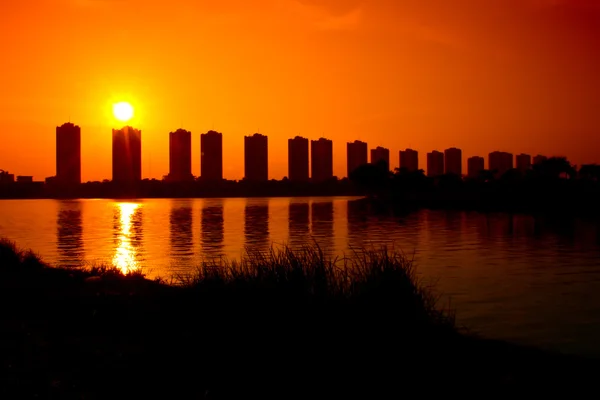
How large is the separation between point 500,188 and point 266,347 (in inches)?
5431

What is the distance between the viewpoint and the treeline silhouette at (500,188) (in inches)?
4213

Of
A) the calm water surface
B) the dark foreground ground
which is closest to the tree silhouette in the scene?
the calm water surface

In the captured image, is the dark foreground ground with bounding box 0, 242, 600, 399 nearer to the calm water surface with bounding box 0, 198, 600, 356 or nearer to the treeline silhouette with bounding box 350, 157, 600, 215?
the calm water surface with bounding box 0, 198, 600, 356

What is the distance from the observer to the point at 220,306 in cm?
1267

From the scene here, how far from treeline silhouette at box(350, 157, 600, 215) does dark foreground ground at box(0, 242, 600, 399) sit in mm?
82726

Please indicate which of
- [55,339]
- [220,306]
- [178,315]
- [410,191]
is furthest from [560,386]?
[410,191]

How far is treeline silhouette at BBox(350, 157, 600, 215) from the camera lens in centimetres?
10700

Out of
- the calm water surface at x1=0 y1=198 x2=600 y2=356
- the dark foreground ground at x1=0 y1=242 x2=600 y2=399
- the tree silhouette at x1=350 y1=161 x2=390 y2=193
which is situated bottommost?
the calm water surface at x1=0 y1=198 x2=600 y2=356

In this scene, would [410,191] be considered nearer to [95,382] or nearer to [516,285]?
[516,285]

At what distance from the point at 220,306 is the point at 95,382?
4422 millimetres

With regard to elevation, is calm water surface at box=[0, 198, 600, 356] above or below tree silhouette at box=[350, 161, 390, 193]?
below

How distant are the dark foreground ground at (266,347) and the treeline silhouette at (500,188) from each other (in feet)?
271

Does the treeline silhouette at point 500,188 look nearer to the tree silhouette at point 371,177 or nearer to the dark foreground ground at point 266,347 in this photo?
the tree silhouette at point 371,177

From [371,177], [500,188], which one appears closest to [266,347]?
[500,188]
